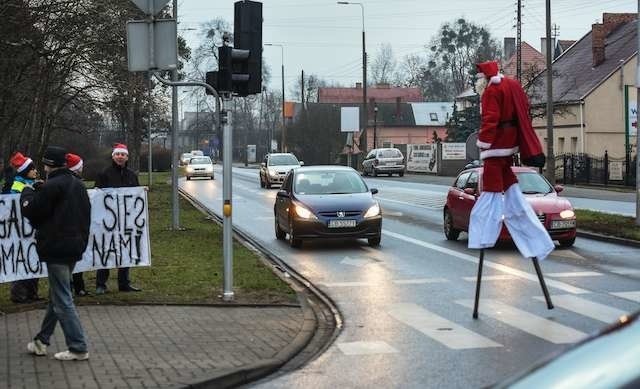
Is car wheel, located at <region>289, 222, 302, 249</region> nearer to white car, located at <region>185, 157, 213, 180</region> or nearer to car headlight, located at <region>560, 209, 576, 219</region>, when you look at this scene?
car headlight, located at <region>560, 209, 576, 219</region>

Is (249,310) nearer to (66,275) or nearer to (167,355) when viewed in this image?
(167,355)

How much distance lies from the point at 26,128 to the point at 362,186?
468 inches

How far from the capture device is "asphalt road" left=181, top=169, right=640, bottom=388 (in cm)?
673

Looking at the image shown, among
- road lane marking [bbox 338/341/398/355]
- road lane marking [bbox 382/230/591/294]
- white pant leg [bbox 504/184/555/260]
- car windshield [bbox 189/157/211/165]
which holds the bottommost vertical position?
road lane marking [bbox 338/341/398/355]

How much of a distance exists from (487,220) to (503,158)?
0.65m

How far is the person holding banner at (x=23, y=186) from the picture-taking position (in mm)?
9017

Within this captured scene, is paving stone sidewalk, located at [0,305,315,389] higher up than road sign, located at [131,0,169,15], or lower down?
lower down

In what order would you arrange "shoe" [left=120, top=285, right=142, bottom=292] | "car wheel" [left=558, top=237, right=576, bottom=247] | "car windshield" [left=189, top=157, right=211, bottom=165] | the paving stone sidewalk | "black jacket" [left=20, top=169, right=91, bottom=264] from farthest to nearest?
"car windshield" [left=189, top=157, right=211, bottom=165], "car wheel" [left=558, top=237, right=576, bottom=247], "shoe" [left=120, top=285, right=142, bottom=292], "black jacket" [left=20, top=169, right=91, bottom=264], the paving stone sidewalk

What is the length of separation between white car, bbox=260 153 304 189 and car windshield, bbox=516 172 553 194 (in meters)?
23.1

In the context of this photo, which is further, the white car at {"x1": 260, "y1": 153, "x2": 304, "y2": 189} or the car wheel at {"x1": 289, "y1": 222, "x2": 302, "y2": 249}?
the white car at {"x1": 260, "y1": 153, "x2": 304, "y2": 189}

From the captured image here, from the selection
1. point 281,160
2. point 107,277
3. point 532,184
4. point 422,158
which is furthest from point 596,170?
point 107,277

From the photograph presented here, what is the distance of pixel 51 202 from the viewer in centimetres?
673

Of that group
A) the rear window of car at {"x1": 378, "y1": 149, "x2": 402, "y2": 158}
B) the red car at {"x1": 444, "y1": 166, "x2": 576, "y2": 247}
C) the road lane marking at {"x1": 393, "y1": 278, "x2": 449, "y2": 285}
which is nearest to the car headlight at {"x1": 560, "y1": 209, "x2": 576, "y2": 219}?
the red car at {"x1": 444, "y1": 166, "x2": 576, "y2": 247}

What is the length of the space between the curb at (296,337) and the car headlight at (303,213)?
144cm
